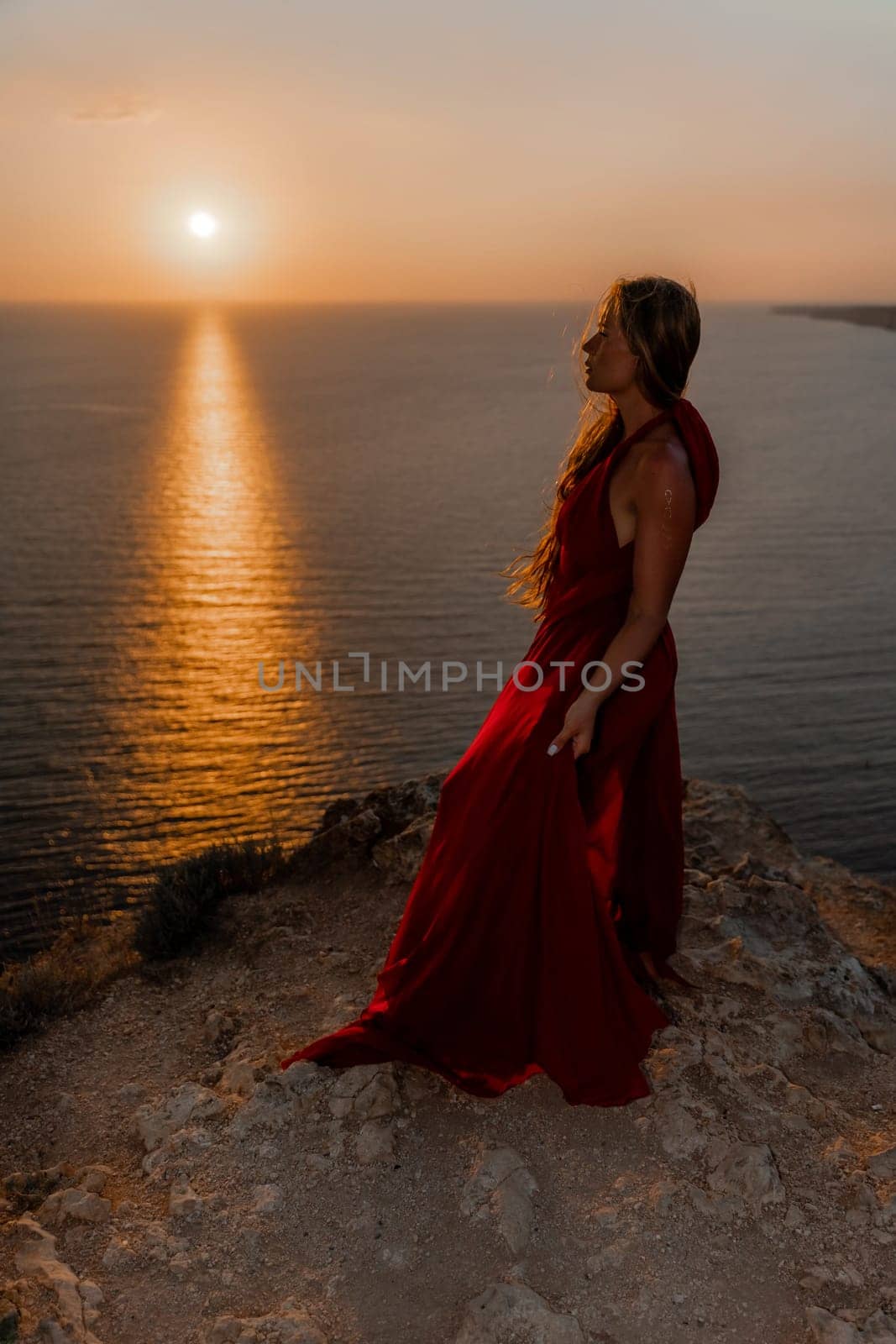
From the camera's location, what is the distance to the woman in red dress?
130 inches

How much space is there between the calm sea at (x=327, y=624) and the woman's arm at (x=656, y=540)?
0.74m

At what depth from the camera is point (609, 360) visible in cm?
333

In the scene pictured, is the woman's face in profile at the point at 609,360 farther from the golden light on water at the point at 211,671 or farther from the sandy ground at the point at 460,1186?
the golden light on water at the point at 211,671

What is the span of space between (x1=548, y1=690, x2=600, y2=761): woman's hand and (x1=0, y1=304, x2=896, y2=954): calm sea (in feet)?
4.32

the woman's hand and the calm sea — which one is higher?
the woman's hand

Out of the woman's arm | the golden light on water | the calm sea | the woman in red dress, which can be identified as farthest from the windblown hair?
the golden light on water

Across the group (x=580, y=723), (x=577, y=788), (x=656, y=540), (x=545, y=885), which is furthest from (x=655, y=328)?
(x=545, y=885)

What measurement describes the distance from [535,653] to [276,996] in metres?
2.16

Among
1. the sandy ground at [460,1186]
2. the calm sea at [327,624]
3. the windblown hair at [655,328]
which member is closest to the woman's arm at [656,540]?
the windblown hair at [655,328]

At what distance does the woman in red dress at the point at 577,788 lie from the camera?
10.8 feet

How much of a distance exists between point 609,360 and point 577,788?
1.39m

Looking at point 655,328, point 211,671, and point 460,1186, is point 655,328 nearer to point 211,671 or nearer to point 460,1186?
point 460,1186

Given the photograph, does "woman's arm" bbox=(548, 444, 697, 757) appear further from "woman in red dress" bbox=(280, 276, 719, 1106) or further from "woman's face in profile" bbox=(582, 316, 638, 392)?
"woman's face in profile" bbox=(582, 316, 638, 392)

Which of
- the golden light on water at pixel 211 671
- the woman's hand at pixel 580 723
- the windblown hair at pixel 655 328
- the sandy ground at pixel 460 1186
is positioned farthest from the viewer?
the golden light on water at pixel 211 671
